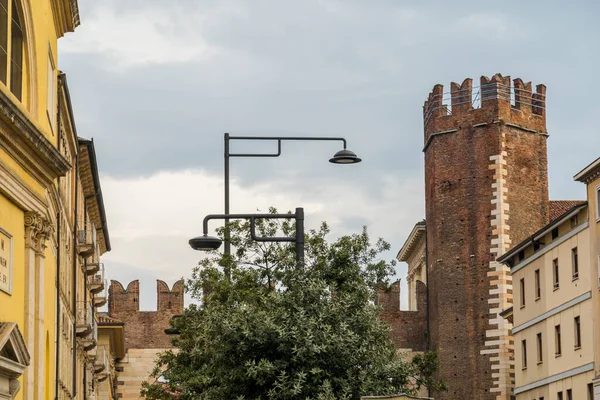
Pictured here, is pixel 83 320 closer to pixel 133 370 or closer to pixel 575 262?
pixel 575 262

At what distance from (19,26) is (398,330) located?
159ft

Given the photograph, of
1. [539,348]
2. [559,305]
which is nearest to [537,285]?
[539,348]

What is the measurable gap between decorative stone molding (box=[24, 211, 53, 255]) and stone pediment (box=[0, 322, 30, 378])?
7.14ft

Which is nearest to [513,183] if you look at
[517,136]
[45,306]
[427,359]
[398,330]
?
[517,136]

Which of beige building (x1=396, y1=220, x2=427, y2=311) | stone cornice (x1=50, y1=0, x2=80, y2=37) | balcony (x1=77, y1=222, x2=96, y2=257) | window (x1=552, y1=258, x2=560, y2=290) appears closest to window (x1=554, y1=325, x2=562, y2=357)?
window (x1=552, y1=258, x2=560, y2=290)

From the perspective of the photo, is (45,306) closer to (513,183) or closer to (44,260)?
(44,260)

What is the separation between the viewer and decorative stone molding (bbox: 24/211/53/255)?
2344 centimetres

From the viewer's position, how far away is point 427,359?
44.5 meters

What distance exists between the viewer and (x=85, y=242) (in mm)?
47531

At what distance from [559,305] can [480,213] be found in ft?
42.5

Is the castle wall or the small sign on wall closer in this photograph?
the small sign on wall

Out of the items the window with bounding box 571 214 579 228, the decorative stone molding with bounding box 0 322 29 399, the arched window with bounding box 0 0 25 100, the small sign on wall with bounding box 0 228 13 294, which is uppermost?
the window with bounding box 571 214 579 228

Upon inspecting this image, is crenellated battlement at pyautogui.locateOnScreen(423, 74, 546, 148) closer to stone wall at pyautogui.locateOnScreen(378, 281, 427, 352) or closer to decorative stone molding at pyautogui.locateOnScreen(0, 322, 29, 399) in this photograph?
stone wall at pyautogui.locateOnScreen(378, 281, 427, 352)

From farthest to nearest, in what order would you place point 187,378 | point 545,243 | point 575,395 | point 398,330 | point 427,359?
1. point 398,330
2. point 545,243
3. point 575,395
4. point 427,359
5. point 187,378
